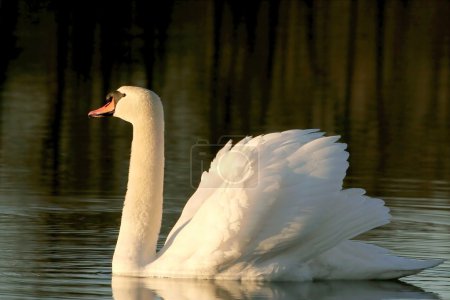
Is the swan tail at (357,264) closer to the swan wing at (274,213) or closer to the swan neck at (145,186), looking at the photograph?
the swan wing at (274,213)

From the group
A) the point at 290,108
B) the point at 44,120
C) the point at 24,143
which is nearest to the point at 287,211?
the point at 24,143

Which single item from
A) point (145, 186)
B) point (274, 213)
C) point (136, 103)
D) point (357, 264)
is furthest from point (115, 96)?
point (357, 264)

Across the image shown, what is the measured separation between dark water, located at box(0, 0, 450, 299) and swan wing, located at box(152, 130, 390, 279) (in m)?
0.24

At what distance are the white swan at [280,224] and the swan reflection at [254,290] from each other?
4.6 inches

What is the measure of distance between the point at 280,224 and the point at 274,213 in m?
0.10

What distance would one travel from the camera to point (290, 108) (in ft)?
102

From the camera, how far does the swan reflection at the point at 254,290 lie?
11.4 metres

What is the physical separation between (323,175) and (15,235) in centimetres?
368

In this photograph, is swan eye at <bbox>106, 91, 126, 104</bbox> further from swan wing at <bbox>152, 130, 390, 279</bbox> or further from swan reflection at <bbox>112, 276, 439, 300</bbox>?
swan reflection at <bbox>112, 276, 439, 300</bbox>

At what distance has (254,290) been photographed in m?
11.7

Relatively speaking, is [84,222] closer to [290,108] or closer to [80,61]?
[290,108]

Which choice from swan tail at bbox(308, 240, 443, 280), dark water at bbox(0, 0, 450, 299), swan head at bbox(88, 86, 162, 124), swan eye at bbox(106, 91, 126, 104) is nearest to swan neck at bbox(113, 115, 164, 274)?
swan head at bbox(88, 86, 162, 124)

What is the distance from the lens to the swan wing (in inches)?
463

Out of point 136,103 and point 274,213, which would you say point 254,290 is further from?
point 136,103
